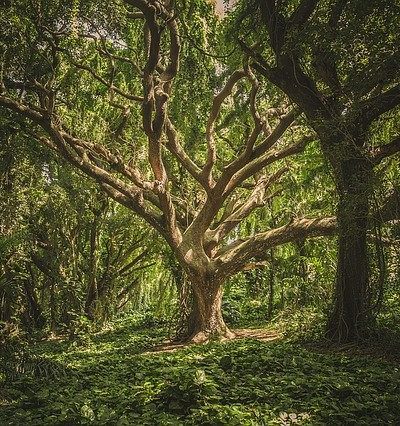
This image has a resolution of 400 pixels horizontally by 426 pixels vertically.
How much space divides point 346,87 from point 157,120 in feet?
13.4

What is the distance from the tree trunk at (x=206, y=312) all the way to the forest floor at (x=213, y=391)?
2416 millimetres

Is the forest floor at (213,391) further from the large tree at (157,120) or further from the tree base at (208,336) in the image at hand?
the large tree at (157,120)

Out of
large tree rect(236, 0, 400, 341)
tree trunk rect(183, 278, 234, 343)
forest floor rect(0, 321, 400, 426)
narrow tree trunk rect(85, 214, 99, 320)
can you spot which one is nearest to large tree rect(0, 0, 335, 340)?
tree trunk rect(183, 278, 234, 343)

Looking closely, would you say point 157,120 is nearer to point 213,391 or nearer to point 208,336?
point 208,336

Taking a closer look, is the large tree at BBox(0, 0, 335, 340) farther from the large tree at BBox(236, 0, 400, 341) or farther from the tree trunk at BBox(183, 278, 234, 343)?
the large tree at BBox(236, 0, 400, 341)

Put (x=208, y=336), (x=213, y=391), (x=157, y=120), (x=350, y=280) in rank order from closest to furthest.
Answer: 1. (x=213, y=391)
2. (x=350, y=280)
3. (x=157, y=120)
4. (x=208, y=336)

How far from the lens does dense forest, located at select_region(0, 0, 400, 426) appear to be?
4418 mm

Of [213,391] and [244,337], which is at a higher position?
[244,337]

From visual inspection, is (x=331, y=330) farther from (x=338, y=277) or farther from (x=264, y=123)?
(x=264, y=123)

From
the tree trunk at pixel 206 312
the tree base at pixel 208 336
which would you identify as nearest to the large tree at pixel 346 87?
the tree base at pixel 208 336

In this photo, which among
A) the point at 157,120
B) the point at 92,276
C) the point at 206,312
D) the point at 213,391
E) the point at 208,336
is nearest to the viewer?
the point at 213,391

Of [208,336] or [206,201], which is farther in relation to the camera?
[206,201]

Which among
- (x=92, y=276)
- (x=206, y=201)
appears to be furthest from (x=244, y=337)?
(x=92, y=276)

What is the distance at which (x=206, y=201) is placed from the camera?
9648 millimetres
